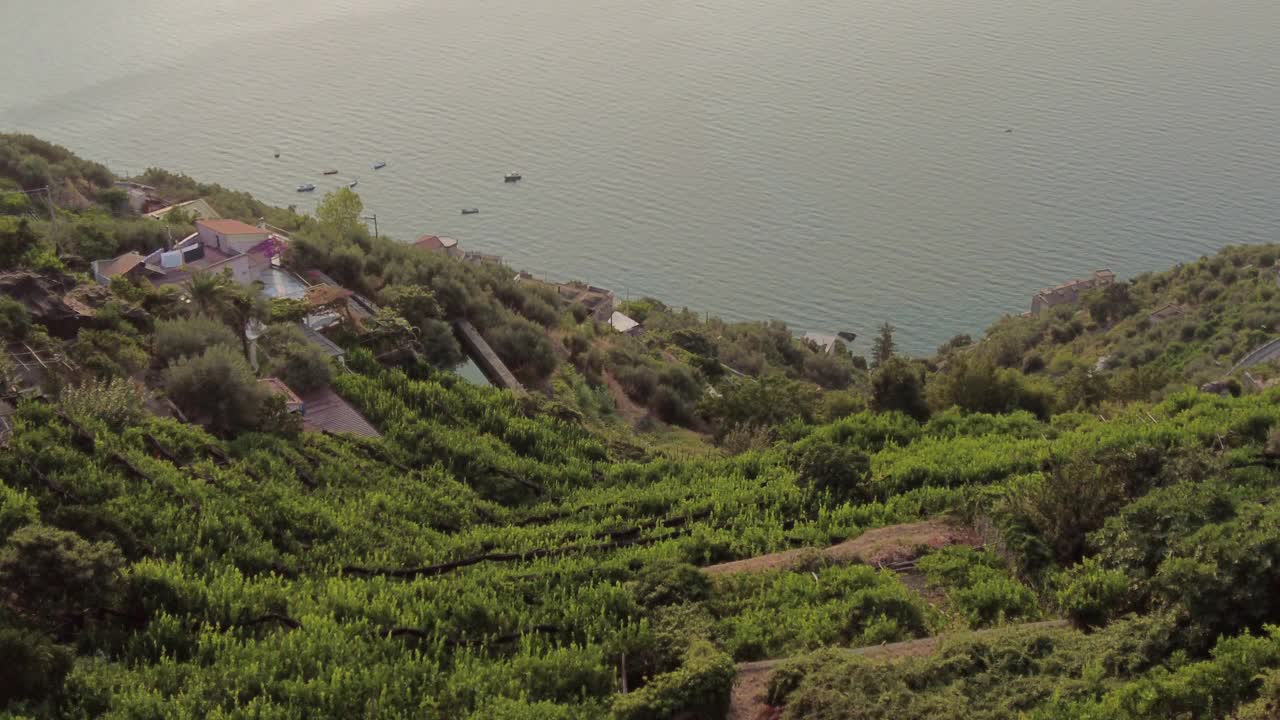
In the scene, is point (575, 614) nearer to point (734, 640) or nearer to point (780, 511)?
point (734, 640)

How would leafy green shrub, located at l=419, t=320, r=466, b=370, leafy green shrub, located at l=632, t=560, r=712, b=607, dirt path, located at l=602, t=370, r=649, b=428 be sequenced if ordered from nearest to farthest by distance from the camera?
leafy green shrub, located at l=632, t=560, r=712, b=607 < leafy green shrub, located at l=419, t=320, r=466, b=370 < dirt path, located at l=602, t=370, r=649, b=428

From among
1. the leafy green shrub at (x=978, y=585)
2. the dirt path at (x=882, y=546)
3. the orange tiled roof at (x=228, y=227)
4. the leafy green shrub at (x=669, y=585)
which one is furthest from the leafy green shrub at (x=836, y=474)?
the orange tiled roof at (x=228, y=227)

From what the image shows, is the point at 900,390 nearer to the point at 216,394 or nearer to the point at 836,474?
the point at 836,474

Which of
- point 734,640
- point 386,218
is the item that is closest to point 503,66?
point 386,218

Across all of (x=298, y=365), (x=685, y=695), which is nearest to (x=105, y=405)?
(x=298, y=365)

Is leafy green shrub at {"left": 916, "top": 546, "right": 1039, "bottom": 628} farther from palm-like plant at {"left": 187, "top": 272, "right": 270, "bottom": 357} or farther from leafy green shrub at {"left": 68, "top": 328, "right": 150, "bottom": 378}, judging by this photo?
palm-like plant at {"left": 187, "top": 272, "right": 270, "bottom": 357}

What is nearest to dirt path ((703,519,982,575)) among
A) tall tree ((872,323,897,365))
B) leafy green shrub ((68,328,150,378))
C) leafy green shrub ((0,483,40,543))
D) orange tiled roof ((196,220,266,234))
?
leafy green shrub ((0,483,40,543))
